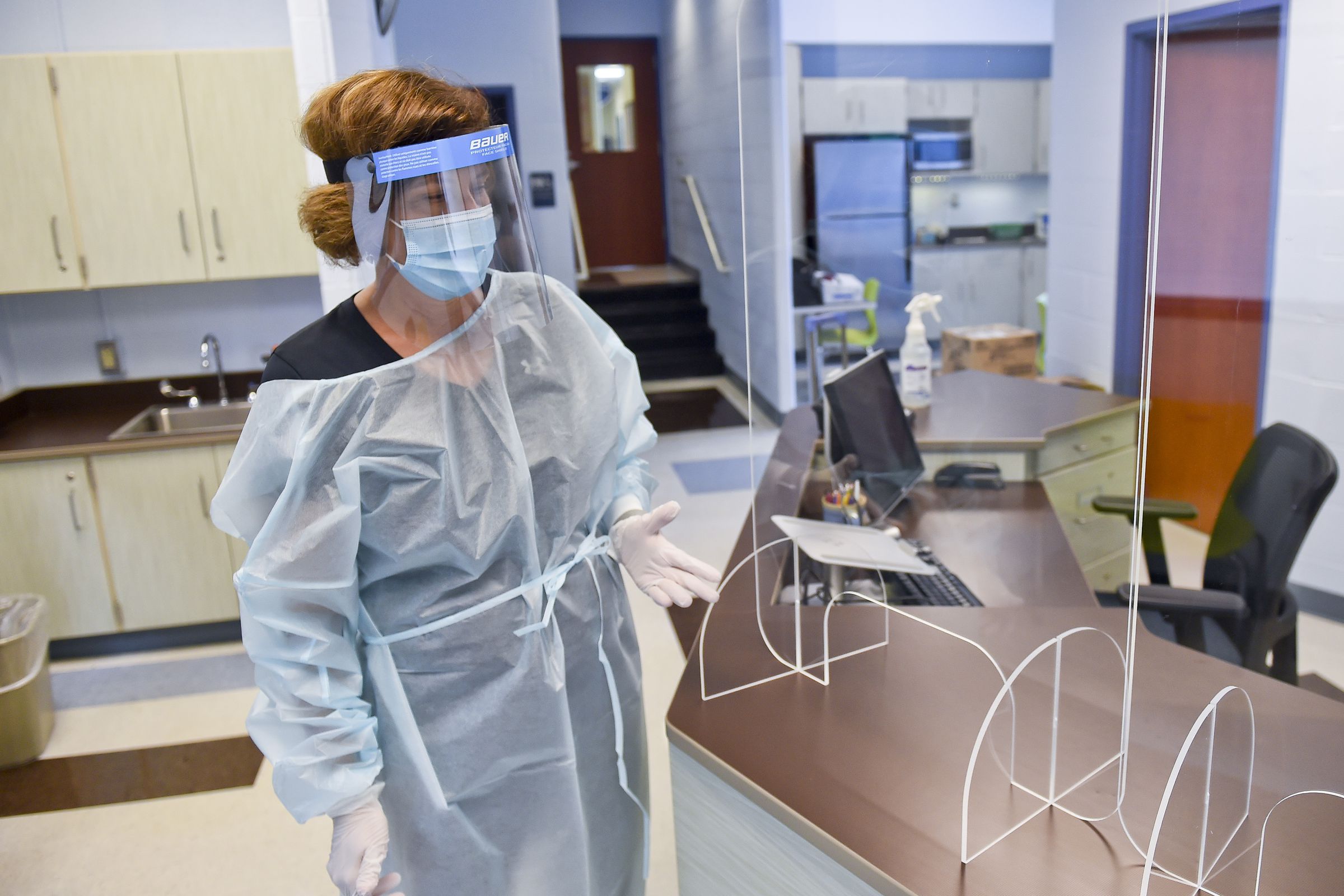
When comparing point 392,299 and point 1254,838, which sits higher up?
point 392,299

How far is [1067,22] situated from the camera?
1244mm

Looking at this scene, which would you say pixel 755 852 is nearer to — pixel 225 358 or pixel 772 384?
pixel 772 384

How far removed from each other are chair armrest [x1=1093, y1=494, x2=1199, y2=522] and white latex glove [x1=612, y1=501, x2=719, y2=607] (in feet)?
1.69

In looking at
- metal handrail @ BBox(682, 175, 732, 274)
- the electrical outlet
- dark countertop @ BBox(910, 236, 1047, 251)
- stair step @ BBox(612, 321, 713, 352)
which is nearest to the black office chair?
dark countertop @ BBox(910, 236, 1047, 251)

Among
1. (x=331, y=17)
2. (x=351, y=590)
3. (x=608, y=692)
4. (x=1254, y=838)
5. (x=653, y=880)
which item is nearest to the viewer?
(x=1254, y=838)

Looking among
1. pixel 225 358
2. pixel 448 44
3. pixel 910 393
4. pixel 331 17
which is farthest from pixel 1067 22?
pixel 225 358

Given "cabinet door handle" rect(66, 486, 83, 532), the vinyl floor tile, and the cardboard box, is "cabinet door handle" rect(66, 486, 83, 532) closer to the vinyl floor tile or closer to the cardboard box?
the vinyl floor tile

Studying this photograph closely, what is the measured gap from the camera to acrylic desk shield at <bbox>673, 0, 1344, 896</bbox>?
0.98m

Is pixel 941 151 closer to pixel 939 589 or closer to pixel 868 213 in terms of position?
pixel 868 213

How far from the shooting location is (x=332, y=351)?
3.70 feet

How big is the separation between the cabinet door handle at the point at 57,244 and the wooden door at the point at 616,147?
369 centimetres

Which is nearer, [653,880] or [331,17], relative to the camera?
[653,880]

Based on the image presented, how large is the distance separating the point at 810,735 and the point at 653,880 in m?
0.98

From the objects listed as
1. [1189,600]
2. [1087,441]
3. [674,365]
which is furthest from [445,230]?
[674,365]
